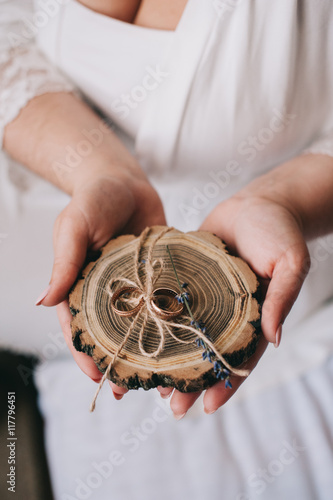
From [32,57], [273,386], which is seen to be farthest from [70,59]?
[273,386]

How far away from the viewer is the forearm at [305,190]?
70 cm

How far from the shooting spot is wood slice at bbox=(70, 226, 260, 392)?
0.44 m

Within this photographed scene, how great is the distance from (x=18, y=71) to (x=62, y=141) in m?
0.18

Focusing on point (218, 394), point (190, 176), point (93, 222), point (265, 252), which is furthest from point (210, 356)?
point (190, 176)

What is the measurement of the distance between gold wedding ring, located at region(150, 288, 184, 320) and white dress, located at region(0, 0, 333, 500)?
13.7 inches

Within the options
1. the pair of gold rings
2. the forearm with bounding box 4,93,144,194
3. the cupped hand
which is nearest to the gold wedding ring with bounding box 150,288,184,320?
the pair of gold rings

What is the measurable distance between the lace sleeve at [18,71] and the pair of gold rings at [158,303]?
561mm

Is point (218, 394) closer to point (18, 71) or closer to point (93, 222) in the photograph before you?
point (93, 222)

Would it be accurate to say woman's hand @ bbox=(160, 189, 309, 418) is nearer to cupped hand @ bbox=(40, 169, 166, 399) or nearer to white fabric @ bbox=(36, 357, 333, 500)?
cupped hand @ bbox=(40, 169, 166, 399)

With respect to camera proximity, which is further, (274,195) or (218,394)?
(274,195)

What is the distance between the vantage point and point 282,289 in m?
0.50

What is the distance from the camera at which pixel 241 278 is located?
0.54 m

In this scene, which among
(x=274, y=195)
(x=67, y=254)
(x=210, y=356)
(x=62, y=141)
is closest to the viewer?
(x=210, y=356)

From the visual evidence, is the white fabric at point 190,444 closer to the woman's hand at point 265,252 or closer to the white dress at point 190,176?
the white dress at point 190,176
